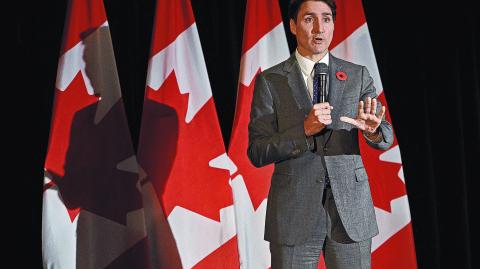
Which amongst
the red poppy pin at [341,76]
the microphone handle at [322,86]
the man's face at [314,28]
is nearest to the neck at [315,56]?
the man's face at [314,28]

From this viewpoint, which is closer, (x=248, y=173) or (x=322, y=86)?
(x=322, y=86)

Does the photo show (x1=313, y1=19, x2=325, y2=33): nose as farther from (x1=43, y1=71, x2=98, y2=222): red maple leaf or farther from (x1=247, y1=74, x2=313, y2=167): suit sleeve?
(x1=43, y1=71, x2=98, y2=222): red maple leaf

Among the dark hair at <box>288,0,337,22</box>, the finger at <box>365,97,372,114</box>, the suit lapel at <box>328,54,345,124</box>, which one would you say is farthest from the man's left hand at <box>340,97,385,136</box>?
the dark hair at <box>288,0,337,22</box>

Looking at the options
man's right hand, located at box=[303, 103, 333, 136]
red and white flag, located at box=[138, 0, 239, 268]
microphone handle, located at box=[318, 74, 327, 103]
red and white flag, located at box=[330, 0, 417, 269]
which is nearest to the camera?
man's right hand, located at box=[303, 103, 333, 136]

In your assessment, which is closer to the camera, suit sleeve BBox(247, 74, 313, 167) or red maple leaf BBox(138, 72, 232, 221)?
suit sleeve BBox(247, 74, 313, 167)

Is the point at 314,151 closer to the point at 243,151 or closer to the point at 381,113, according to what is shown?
the point at 381,113

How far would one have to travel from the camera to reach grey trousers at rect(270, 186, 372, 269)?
65.6 inches

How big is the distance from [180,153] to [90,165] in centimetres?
48

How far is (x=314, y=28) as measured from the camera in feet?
5.89

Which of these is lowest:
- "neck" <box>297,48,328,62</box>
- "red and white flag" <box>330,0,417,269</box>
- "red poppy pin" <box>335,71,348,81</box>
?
"red and white flag" <box>330,0,417,269</box>

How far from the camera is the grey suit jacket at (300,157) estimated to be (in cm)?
165

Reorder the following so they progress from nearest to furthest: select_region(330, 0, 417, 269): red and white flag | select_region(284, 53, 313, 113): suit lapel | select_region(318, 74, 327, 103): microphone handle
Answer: select_region(318, 74, 327, 103): microphone handle
select_region(284, 53, 313, 113): suit lapel
select_region(330, 0, 417, 269): red and white flag

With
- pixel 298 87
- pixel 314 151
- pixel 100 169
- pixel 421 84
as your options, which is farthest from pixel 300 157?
pixel 421 84

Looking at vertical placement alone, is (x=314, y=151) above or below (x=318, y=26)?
below
